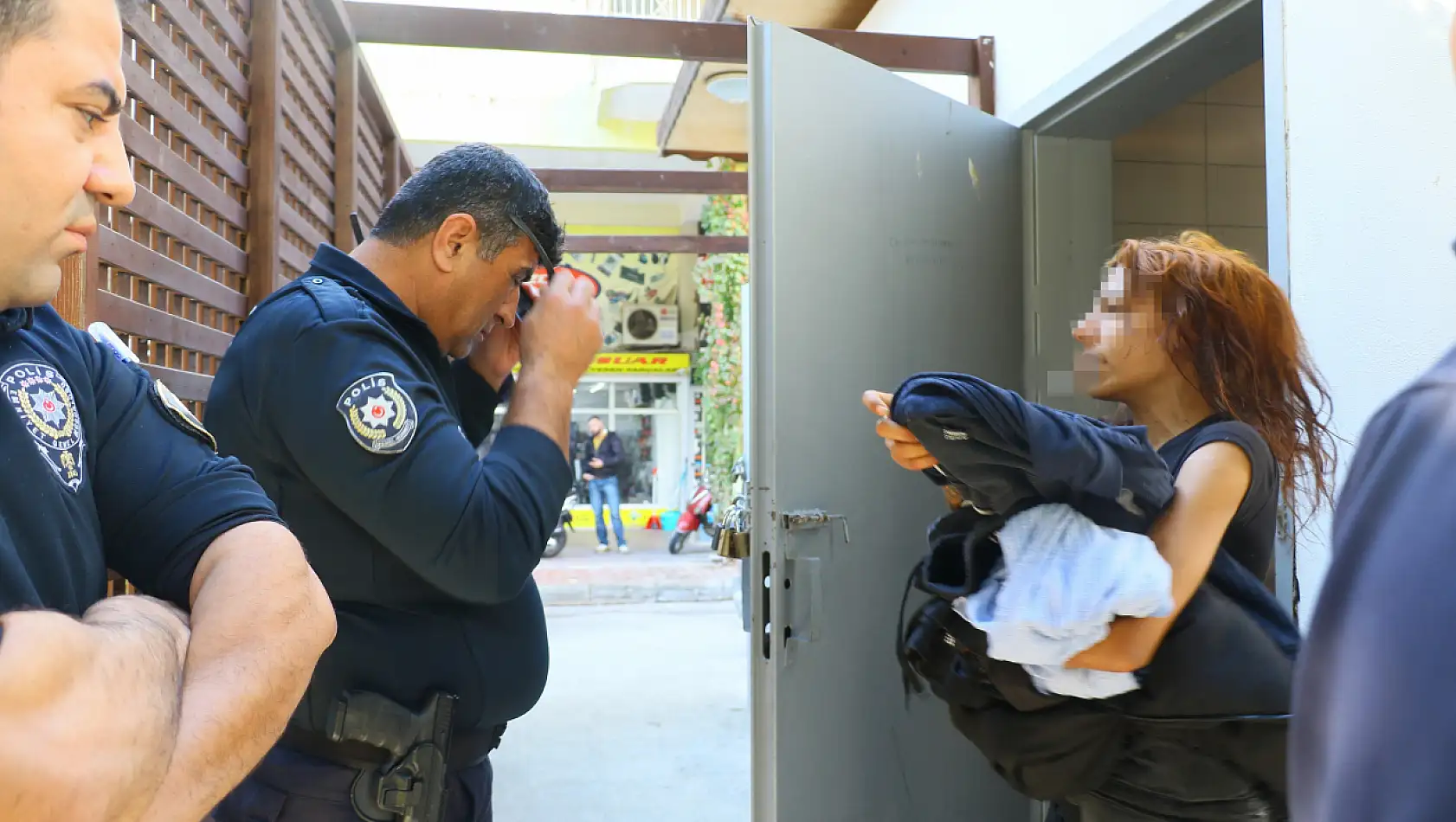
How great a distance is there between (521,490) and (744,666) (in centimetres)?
520

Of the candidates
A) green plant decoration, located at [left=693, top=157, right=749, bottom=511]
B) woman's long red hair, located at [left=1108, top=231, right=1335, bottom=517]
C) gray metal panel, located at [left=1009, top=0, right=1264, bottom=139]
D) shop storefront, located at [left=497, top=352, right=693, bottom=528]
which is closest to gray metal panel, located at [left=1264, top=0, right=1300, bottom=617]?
gray metal panel, located at [left=1009, top=0, right=1264, bottom=139]

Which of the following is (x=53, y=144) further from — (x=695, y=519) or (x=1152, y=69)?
(x=695, y=519)

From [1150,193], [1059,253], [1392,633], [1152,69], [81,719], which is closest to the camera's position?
[1392,633]

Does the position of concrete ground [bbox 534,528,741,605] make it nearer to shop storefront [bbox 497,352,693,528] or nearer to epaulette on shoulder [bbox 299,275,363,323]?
shop storefront [bbox 497,352,693,528]

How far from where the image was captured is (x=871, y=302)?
237cm

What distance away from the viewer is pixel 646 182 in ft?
19.2

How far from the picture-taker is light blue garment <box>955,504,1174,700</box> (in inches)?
49.5

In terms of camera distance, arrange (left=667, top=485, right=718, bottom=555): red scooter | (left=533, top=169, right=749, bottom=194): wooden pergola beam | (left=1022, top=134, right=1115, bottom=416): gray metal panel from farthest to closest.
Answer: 1. (left=667, top=485, right=718, bottom=555): red scooter
2. (left=533, top=169, right=749, bottom=194): wooden pergola beam
3. (left=1022, top=134, right=1115, bottom=416): gray metal panel

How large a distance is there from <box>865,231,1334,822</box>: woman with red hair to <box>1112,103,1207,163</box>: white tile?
192cm

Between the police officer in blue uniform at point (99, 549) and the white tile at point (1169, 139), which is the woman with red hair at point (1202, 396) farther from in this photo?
the white tile at point (1169, 139)

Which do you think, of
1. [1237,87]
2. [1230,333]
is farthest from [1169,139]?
[1230,333]

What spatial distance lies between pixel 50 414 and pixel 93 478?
0.09 metres

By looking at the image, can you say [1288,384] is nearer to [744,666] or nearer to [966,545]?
[966,545]

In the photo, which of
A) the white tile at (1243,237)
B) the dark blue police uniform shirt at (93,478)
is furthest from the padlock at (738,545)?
the white tile at (1243,237)
